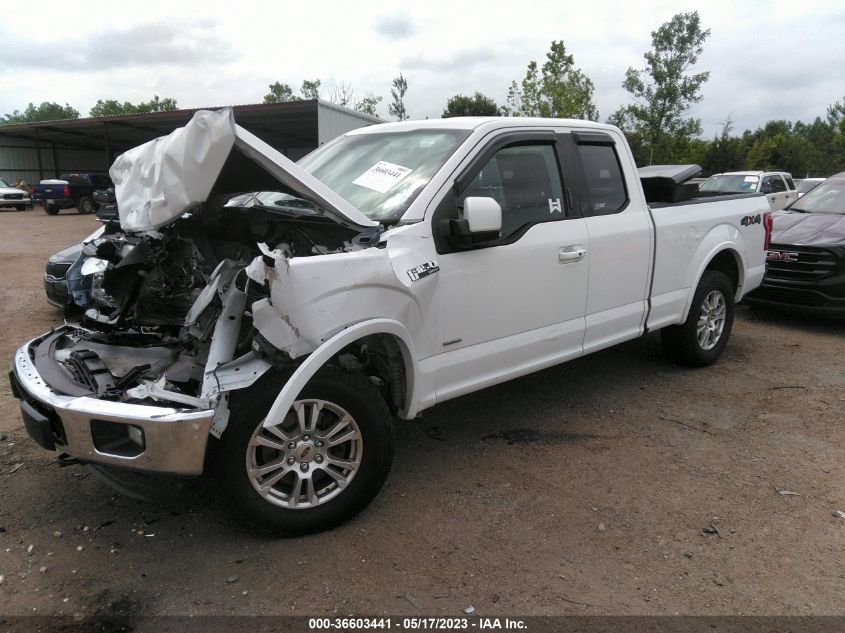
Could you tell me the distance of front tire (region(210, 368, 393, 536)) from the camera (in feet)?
9.05

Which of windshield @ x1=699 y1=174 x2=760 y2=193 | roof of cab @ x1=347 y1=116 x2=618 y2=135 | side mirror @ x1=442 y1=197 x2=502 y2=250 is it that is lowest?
side mirror @ x1=442 y1=197 x2=502 y2=250

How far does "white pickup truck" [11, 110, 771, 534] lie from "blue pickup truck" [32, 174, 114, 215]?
23836mm

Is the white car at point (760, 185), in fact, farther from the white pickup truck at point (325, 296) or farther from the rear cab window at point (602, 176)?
the white pickup truck at point (325, 296)

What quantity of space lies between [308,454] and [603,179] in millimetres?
2836

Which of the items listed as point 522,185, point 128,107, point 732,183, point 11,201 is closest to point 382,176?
point 522,185

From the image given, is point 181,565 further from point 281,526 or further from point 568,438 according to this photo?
point 568,438

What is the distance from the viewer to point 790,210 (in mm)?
8539

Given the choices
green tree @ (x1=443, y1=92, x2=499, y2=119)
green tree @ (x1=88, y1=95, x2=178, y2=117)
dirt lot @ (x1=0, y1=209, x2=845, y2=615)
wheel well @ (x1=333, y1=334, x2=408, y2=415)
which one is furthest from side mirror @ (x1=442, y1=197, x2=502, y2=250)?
green tree @ (x1=88, y1=95, x2=178, y2=117)

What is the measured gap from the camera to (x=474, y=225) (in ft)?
10.3

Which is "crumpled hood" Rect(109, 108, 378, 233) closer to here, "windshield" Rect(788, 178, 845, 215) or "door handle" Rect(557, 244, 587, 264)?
"door handle" Rect(557, 244, 587, 264)

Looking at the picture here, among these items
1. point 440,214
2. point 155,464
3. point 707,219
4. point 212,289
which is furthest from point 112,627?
point 707,219

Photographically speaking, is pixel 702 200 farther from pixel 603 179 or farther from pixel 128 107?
pixel 128 107

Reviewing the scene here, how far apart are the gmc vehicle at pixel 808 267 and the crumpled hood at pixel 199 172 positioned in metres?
6.06

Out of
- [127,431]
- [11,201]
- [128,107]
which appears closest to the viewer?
[127,431]
